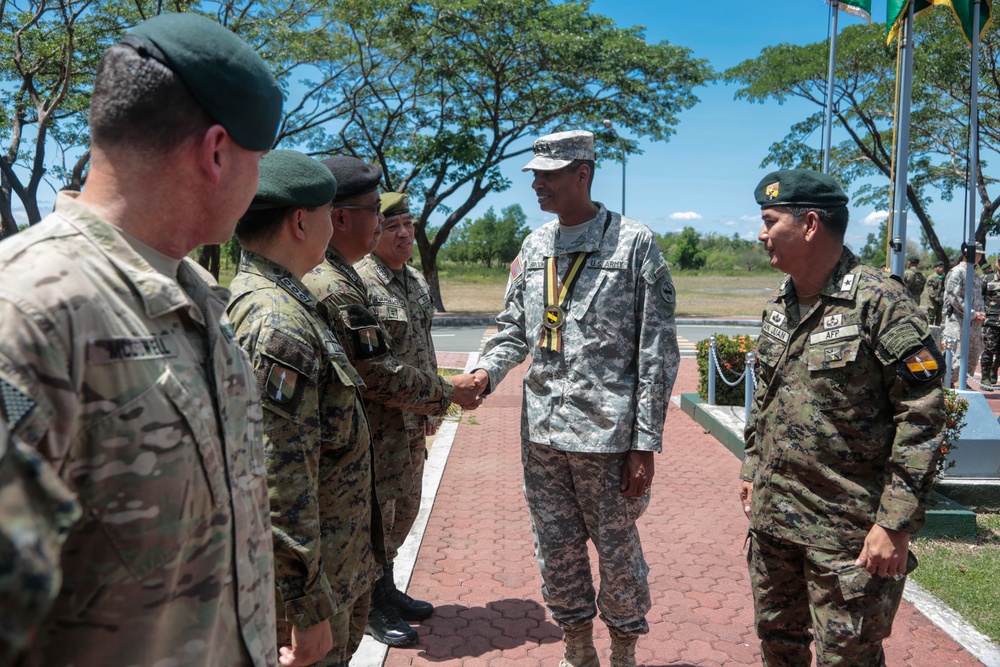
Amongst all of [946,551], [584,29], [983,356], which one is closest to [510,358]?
[946,551]

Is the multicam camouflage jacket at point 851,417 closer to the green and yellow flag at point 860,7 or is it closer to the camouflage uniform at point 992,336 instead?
the green and yellow flag at point 860,7

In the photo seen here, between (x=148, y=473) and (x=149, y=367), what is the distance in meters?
0.16

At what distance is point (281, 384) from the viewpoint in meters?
1.94

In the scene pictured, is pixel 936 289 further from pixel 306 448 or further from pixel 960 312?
pixel 306 448

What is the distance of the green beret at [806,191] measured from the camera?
2.77 metres

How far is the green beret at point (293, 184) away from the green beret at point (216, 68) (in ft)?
2.84

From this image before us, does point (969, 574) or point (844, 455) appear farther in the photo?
point (969, 574)

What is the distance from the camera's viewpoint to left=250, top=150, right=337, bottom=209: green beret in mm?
2201

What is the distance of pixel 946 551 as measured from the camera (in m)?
4.75

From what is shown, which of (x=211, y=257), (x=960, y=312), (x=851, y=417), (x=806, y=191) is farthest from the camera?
(x=211, y=257)

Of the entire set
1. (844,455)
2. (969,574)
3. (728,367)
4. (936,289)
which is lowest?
(969,574)

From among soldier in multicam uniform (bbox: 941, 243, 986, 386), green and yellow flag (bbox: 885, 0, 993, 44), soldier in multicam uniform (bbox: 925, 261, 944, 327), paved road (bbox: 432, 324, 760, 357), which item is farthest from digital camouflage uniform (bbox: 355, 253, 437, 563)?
soldier in multicam uniform (bbox: 925, 261, 944, 327)

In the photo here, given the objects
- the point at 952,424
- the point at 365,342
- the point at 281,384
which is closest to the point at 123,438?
the point at 281,384

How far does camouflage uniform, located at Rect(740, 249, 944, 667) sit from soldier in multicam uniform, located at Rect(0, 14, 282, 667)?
2.02 m
